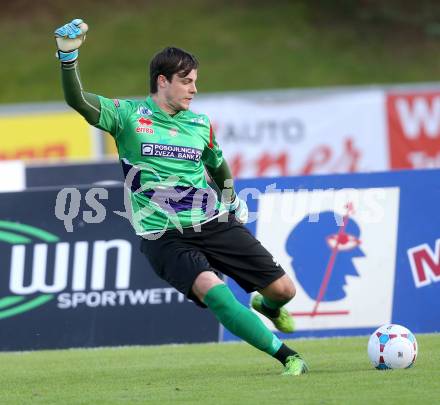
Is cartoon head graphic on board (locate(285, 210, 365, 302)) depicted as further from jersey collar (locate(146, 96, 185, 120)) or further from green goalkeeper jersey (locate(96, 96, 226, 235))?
jersey collar (locate(146, 96, 185, 120))

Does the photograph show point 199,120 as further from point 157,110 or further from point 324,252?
point 324,252

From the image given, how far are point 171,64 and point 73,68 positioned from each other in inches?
29.0

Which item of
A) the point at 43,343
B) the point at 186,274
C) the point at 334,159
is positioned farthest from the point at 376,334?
the point at 334,159

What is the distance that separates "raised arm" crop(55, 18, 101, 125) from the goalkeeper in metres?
0.01

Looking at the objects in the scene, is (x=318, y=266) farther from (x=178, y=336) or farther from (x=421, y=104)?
(x=421, y=104)

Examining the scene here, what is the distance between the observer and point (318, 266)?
1153 cm

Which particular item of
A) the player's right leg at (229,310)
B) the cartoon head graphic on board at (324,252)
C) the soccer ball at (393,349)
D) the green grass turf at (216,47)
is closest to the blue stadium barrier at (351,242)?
the cartoon head graphic on board at (324,252)

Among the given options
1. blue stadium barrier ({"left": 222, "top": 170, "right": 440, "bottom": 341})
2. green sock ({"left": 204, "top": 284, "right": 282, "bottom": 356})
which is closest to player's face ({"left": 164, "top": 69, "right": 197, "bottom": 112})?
green sock ({"left": 204, "top": 284, "right": 282, "bottom": 356})

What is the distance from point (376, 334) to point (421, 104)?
1372 cm

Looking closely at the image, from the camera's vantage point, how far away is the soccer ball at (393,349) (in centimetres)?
834

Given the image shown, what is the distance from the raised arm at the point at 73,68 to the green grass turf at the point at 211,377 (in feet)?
6.17

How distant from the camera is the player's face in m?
8.38

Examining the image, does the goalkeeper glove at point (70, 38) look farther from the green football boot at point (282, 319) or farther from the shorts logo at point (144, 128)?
the green football boot at point (282, 319)

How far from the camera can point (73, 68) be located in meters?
7.99
